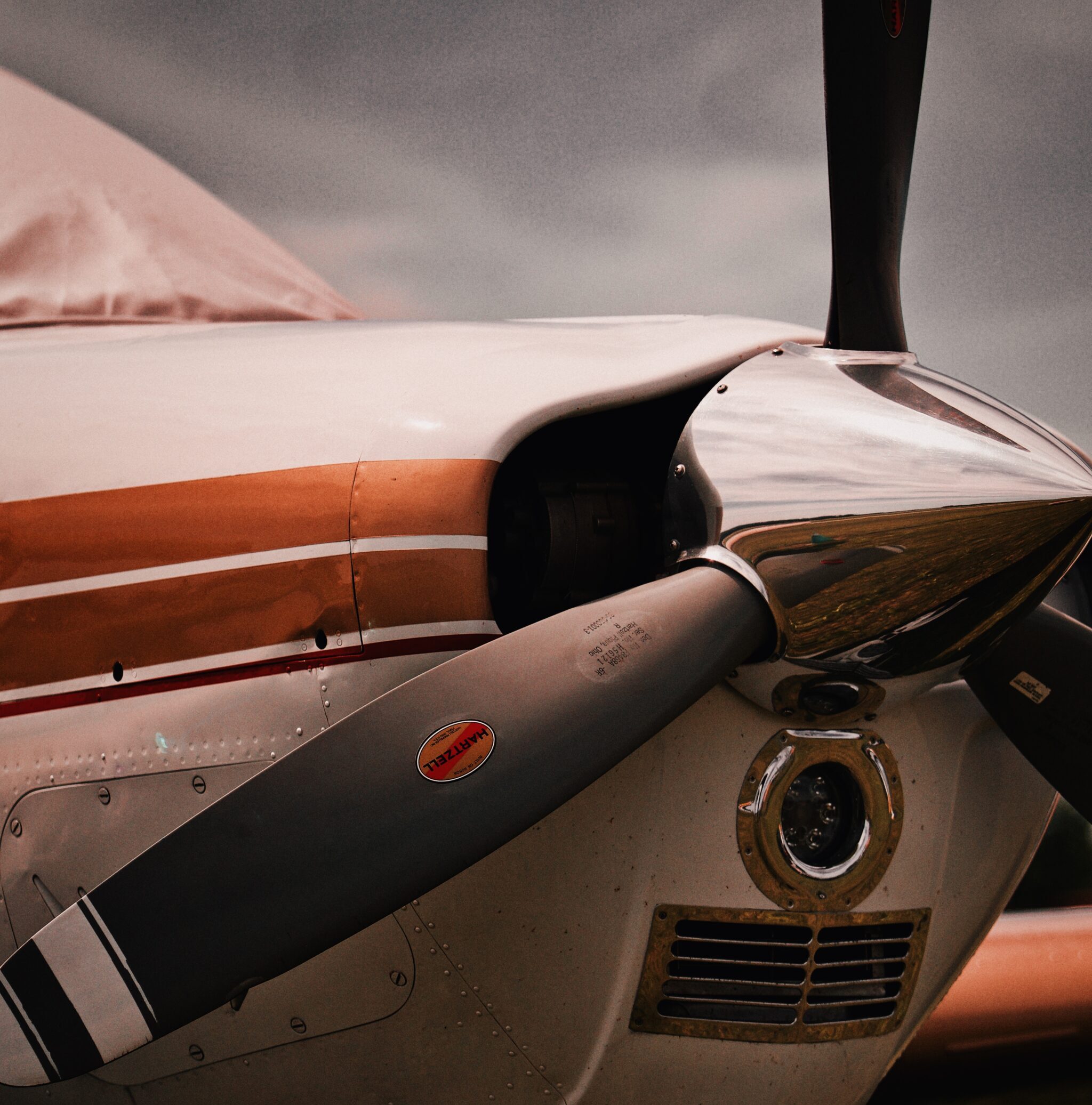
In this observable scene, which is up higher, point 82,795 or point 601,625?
point 601,625

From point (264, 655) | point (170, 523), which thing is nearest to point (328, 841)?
point (264, 655)

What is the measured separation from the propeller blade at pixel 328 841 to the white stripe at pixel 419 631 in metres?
0.18

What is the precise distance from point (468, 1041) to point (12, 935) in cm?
85

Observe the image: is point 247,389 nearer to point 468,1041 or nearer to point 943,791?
point 468,1041

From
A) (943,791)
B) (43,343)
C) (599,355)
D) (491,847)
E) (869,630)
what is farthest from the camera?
(43,343)

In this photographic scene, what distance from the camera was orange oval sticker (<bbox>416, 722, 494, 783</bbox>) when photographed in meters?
1.48

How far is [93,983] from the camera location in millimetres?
1485

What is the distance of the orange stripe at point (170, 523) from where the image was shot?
1.82 metres

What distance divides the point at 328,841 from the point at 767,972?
1.06m

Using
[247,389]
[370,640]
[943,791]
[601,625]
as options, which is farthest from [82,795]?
[943,791]

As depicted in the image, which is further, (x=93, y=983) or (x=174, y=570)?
(x=174, y=570)

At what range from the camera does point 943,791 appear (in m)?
2.25

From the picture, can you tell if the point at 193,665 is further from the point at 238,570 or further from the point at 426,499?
the point at 426,499

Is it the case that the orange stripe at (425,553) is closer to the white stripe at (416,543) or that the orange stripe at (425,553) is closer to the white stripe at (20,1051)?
the white stripe at (416,543)
